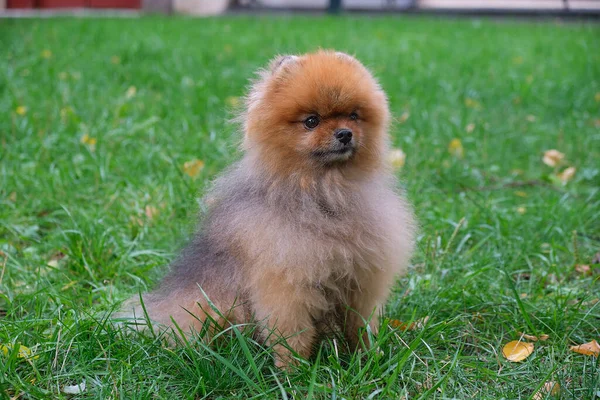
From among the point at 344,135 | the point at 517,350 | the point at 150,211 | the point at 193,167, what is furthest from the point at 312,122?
the point at 193,167

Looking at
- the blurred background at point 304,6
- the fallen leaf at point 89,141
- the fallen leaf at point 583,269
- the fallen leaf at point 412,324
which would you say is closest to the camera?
the fallen leaf at point 412,324

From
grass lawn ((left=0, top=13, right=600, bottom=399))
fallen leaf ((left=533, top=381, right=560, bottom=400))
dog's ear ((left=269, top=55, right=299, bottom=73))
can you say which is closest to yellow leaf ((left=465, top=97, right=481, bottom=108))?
grass lawn ((left=0, top=13, right=600, bottom=399))

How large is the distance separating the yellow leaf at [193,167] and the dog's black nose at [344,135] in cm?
227

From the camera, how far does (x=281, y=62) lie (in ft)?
8.95

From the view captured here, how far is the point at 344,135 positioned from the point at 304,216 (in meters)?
0.36

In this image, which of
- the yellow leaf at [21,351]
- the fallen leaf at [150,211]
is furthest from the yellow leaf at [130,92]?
the yellow leaf at [21,351]

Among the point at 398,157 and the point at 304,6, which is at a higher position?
the point at 304,6

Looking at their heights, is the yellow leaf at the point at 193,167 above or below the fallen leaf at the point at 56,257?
above

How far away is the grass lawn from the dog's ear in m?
0.44

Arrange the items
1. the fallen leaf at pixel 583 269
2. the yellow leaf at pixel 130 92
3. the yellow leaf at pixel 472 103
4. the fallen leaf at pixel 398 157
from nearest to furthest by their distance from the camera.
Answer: the fallen leaf at pixel 583 269
the fallen leaf at pixel 398 157
the yellow leaf at pixel 130 92
the yellow leaf at pixel 472 103

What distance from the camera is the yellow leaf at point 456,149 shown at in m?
5.52

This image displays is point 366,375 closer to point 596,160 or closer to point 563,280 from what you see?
point 563,280

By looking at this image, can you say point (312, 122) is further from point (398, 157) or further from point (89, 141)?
point (89, 141)

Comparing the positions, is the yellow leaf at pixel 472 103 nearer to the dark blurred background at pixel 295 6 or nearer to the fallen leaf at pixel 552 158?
the fallen leaf at pixel 552 158
